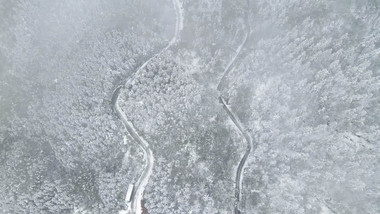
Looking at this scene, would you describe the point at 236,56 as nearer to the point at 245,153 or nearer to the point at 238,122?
the point at 238,122

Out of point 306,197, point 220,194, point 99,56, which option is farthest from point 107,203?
point 306,197

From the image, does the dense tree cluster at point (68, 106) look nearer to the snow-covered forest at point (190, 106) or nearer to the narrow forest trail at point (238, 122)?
the snow-covered forest at point (190, 106)

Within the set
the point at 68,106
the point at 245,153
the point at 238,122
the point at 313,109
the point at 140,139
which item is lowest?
the point at 313,109

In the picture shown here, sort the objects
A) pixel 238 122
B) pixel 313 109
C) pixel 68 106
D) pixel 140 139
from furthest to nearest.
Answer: pixel 68 106 → pixel 238 122 → pixel 140 139 → pixel 313 109

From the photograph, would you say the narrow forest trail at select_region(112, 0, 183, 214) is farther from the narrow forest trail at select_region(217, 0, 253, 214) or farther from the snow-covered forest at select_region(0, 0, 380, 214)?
the narrow forest trail at select_region(217, 0, 253, 214)

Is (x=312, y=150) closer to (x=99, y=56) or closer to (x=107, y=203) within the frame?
(x=107, y=203)

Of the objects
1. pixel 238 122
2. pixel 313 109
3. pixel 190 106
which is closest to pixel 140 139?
pixel 190 106

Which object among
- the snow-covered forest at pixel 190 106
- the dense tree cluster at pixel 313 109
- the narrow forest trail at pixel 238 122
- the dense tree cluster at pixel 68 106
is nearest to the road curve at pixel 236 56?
the narrow forest trail at pixel 238 122
